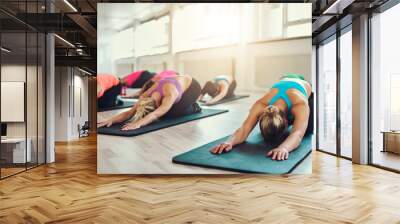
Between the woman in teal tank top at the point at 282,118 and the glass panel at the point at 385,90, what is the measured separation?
1.67 meters

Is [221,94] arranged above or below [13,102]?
above

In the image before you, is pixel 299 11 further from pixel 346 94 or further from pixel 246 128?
pixel 346 94

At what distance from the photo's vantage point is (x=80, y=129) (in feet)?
54.1

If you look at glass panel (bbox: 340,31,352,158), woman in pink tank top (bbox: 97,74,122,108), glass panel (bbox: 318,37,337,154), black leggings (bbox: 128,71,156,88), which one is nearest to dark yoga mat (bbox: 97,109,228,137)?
woman in pink tank top (bbox: 97,74,122,108)

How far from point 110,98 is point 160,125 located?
3.16ft

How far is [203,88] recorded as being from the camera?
6410 mm

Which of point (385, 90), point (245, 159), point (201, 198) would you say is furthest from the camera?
point (385, 90)

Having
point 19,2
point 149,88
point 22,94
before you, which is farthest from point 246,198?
point 19,2

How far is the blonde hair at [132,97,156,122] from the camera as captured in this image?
639cm

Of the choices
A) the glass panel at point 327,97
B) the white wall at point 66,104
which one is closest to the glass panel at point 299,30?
the glass panel at point 327,97

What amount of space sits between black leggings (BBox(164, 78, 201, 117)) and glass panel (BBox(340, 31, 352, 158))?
3.93m

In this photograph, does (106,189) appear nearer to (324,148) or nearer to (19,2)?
(19,2)

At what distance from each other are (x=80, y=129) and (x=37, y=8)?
1012 cm

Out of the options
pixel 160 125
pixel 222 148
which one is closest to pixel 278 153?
pixel 222 148
